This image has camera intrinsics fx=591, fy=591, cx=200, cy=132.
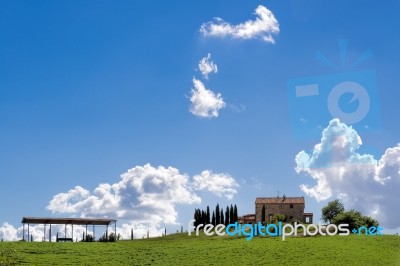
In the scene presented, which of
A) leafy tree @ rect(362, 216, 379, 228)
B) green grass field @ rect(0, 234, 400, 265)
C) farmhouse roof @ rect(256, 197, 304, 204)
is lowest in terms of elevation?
green grass field @ rect(0, 234, 400, 265)

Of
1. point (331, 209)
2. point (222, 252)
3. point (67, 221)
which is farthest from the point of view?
point (331, 209)

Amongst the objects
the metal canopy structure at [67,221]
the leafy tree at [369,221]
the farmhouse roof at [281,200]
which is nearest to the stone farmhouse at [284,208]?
the farmhouse roof at [281,200]

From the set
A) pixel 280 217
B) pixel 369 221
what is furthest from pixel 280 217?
pixel 369 221

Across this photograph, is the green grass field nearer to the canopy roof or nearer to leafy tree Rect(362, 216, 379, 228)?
the canopy roof

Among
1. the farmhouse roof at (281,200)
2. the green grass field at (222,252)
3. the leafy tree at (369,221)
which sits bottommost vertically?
the green grass field at (222,252)

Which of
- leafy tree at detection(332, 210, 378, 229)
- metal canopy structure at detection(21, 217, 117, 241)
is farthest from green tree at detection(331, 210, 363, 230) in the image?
metal canopy structure at detection(21, 217, 117, 241)

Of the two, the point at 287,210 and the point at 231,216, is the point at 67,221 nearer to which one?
the point at 231,216

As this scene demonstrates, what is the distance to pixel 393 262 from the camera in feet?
187

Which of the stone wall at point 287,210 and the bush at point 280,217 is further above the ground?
the stone wall at point 287,210

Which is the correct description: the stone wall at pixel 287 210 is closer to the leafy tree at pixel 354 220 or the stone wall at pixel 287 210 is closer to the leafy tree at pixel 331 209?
the leafy tree at pixel 331 209

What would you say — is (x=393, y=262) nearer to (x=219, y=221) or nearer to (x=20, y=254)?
(x=20, y=254)

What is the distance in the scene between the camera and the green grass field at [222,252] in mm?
56594

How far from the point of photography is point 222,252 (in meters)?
61.4

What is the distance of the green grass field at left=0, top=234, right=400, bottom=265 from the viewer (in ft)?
186
